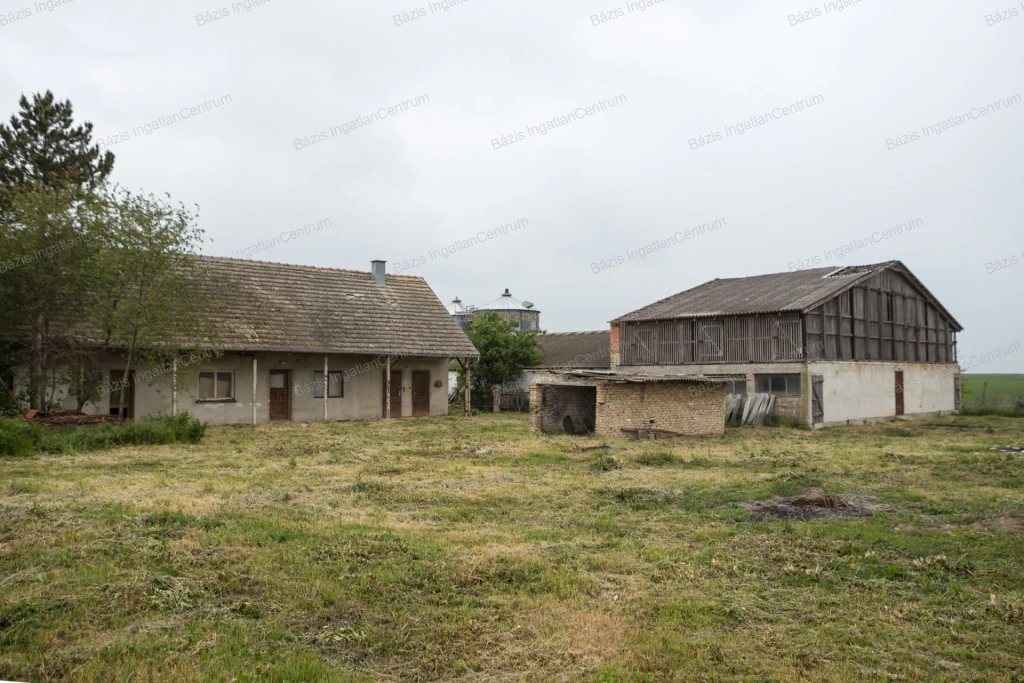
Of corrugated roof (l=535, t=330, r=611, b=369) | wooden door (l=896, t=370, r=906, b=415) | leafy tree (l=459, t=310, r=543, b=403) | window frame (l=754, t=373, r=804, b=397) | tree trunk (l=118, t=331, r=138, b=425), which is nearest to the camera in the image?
tree trunk (l=118, t=331, r=138, b=425)

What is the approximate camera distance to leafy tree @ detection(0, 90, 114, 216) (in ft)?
77.9

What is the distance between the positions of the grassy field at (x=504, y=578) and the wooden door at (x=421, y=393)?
17.3m

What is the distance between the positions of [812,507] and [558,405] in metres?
13.2

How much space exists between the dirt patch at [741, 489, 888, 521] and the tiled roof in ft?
59.6

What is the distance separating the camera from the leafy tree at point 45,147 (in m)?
23.7

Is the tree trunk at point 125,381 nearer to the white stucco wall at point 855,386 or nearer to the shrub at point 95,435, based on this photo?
the shrub at point 95,435

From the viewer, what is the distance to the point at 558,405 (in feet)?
75.8

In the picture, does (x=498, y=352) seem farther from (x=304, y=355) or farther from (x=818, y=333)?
(x=818, y=333)

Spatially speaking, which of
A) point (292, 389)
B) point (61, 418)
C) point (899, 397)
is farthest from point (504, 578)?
point (899, 397)

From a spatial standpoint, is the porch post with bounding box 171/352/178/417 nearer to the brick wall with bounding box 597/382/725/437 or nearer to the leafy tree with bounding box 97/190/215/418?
the leafy tree with bounding box 97/190/215/418

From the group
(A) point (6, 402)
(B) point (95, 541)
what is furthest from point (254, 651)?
(A) point (6, 402)

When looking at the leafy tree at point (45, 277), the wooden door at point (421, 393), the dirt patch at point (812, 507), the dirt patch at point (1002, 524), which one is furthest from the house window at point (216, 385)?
the dirt patch at point (1002, 524)

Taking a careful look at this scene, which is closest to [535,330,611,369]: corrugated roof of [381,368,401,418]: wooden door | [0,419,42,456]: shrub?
[381,368,401,418]: wooden door

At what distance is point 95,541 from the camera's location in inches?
300
